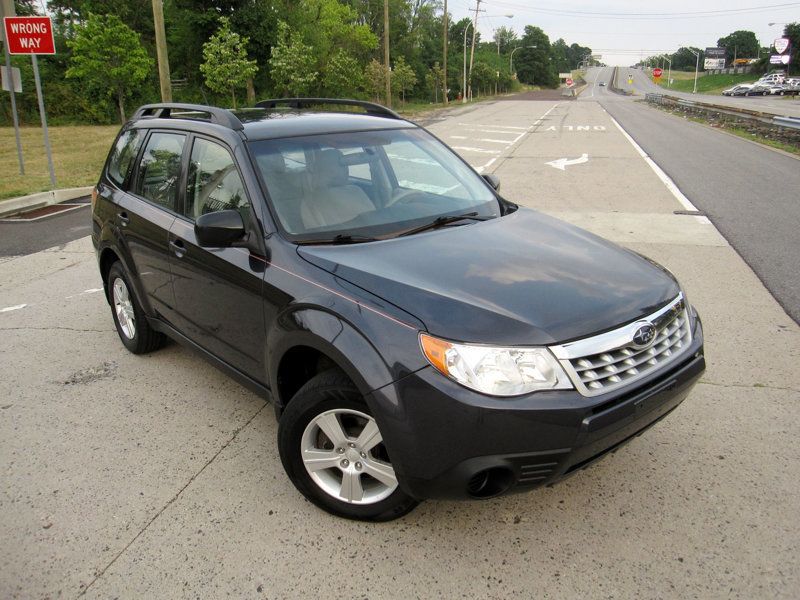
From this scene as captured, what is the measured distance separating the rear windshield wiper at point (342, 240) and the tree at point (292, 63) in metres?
34.2

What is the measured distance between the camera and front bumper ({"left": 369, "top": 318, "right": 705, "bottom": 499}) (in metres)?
2.32

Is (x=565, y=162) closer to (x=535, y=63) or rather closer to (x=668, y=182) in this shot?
(x=668, y=182)

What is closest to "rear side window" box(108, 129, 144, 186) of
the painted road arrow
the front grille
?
the front grille

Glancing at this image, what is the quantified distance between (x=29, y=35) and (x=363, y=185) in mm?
11314

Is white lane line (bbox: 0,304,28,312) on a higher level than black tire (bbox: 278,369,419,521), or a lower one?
lower

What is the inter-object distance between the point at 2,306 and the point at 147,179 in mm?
2824

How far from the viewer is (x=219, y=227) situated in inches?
120

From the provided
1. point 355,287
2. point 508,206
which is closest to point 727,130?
point 508,206

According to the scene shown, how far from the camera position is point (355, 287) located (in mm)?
2695

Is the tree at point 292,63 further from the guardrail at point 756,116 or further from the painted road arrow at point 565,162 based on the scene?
the painted road arrow at point 565,162

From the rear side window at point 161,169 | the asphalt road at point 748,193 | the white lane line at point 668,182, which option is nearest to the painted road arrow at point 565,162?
the white lane line at point 668,182

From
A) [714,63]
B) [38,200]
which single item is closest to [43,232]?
[38,200]

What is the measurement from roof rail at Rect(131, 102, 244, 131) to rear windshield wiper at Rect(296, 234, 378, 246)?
2.93 ft

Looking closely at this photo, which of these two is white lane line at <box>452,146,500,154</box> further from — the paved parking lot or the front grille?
the front grille
